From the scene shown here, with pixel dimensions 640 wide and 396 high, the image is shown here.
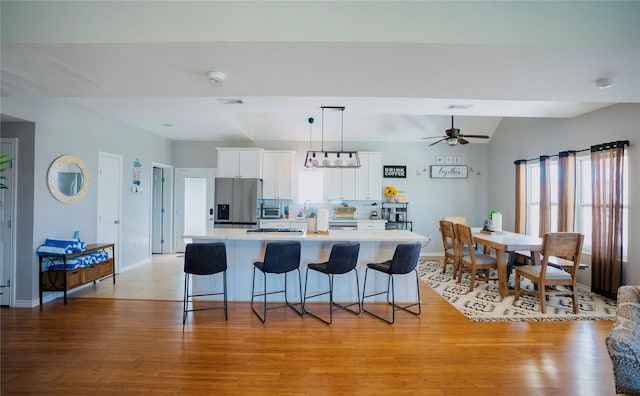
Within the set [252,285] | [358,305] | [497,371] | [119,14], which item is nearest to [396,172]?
[358,305]

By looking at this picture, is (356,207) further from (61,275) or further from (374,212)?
(61,275)

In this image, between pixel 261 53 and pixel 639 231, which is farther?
pixel 639 231

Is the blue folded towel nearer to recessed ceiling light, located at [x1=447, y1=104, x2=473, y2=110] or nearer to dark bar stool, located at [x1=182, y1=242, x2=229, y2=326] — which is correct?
dark bar stool, located at [x1=182, y1=242, x2=229, y2=326]

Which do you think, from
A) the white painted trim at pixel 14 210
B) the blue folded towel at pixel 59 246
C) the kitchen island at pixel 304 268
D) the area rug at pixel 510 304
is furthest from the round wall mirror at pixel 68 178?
the area rug at pixel 510 304

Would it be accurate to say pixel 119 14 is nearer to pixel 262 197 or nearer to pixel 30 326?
pixel 30 326

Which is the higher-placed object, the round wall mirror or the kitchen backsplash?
the round wall mirror

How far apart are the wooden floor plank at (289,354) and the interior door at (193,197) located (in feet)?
10.9

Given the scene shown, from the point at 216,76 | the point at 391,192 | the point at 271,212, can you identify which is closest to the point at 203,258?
the point at 216,76

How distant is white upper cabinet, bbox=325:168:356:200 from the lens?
6.66m

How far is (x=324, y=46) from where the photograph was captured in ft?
6.59

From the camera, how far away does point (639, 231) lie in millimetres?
3828

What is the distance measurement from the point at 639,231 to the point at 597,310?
3.75 feet

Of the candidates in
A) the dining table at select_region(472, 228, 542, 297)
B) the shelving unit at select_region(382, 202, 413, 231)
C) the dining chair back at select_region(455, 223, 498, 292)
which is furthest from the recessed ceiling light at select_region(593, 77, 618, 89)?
the shelving unit at select_region(382, 202, 413, 231)

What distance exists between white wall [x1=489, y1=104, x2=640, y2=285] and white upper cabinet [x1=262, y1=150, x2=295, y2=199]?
4513 mm
